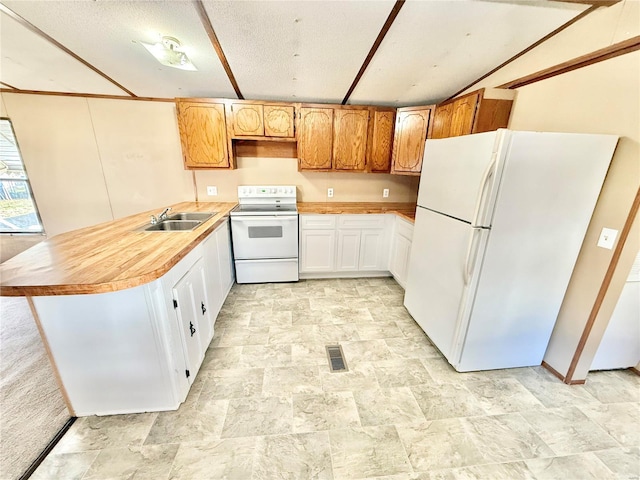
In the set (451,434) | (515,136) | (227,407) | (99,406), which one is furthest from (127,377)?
(515,136)

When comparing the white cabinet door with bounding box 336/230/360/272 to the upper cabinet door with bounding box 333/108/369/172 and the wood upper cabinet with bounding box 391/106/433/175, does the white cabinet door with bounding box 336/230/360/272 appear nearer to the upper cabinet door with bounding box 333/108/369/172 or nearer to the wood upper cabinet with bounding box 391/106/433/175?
the upper cabinet door with bounding box 333/108/369/172

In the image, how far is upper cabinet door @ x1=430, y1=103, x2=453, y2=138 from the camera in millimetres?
2492

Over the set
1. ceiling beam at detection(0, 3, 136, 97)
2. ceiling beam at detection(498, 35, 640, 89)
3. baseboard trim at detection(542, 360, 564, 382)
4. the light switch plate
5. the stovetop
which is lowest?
baseboard trim at detection(542, 360, 564, 382)

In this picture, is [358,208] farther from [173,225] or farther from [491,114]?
[173,225]

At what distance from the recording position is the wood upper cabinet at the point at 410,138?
9.12 ft

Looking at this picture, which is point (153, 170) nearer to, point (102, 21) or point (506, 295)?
point (102, 21)

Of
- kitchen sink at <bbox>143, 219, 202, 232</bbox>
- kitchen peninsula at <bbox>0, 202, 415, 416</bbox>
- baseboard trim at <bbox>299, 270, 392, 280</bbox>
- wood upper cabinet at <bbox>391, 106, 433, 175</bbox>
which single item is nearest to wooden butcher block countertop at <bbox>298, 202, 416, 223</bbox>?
wood upper cabinet at <bbox>391, 106, 433, 175</bbox>

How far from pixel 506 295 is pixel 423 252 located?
2.21 ft

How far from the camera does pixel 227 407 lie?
1530mm

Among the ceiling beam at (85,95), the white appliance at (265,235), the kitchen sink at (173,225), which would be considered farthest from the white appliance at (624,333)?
the ceiling beam at (85,95)

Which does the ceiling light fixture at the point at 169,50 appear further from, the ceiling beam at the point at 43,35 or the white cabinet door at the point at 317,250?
the white cabinet door at the point at 317,250

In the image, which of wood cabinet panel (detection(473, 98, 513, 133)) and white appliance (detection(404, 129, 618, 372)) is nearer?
white appliance (detection(404, 129, 618, 372))

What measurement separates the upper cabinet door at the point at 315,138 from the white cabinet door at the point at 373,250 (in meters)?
1.03

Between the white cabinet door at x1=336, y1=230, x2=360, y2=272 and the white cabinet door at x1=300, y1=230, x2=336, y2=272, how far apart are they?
0.26 feet
